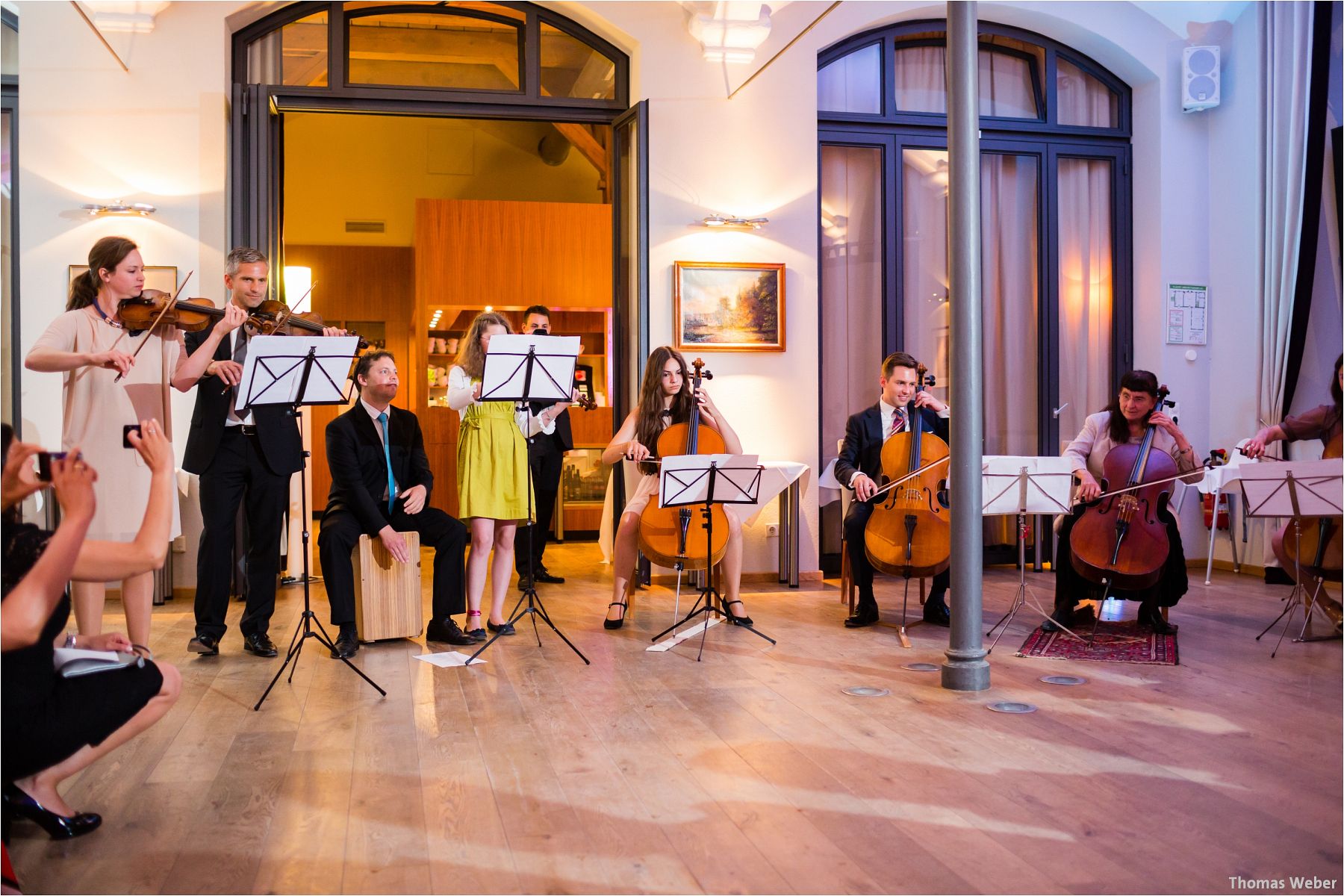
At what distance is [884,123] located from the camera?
688cm

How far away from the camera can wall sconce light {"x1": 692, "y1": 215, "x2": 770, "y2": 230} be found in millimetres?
6328

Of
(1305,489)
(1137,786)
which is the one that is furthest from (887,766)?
(1305,489)

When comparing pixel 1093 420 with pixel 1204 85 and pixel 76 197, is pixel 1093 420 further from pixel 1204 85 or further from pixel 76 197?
pixel 76 197

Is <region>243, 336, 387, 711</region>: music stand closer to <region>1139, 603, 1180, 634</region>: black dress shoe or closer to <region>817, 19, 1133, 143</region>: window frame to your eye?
<region>1139, 603, 1180, 634</region>: black dress shoe

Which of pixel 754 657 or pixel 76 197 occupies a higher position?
pixel 76 197

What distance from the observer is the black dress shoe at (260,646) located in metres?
4.37

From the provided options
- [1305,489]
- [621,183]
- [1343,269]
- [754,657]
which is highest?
[621,183]

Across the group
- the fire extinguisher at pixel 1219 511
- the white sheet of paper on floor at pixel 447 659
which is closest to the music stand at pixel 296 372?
the white sheet of paper on floor at pixel 447 659

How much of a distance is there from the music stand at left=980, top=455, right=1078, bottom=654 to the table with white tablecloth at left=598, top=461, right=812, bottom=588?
130cm

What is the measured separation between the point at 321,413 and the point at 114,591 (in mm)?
4814

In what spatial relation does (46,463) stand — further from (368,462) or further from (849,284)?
(849,284)

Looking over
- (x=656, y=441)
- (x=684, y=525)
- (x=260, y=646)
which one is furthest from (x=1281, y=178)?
(x=260, y=646)

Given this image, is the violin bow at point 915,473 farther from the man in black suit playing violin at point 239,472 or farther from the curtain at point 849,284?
the man in black suit playing violin at point 239,472

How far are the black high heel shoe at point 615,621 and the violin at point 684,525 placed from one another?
373mm
